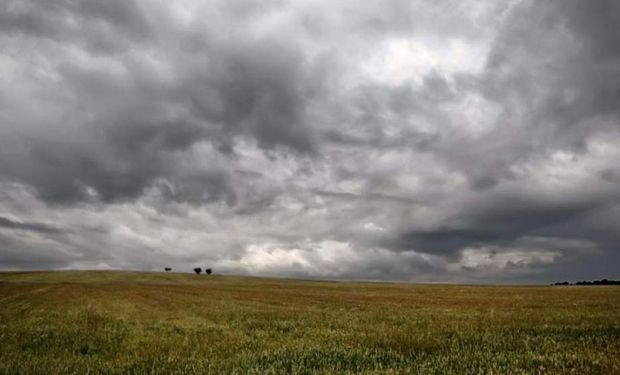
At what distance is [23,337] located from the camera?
1659 centimetres

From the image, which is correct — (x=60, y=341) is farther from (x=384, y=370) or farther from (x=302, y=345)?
(x=384, y=370)

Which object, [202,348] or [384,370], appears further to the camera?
[202,348]

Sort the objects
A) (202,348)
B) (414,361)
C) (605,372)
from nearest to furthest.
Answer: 1. (605,372)
2. (414,361)
3. (202,348)

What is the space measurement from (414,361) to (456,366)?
1.01m

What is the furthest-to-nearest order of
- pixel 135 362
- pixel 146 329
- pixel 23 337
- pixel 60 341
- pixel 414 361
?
pixel 146 329 < pixel 23 337 < pixel 60 341 < pixel 135 362 < pixel 414 361

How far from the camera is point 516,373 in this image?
798 centimetres

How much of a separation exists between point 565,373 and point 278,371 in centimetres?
485

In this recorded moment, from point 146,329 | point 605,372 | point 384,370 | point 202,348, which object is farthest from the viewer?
point 146,329

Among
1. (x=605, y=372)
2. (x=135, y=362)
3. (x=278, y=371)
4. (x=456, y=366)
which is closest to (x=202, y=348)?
(x=135, y=362)

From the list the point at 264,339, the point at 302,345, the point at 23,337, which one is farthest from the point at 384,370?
the point at 23,337

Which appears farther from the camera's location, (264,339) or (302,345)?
(264,339)

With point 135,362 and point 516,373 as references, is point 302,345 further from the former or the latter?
point 516,373

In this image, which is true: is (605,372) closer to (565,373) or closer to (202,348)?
(565,373)

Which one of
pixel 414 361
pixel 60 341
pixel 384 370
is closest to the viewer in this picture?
pixel 384 370
